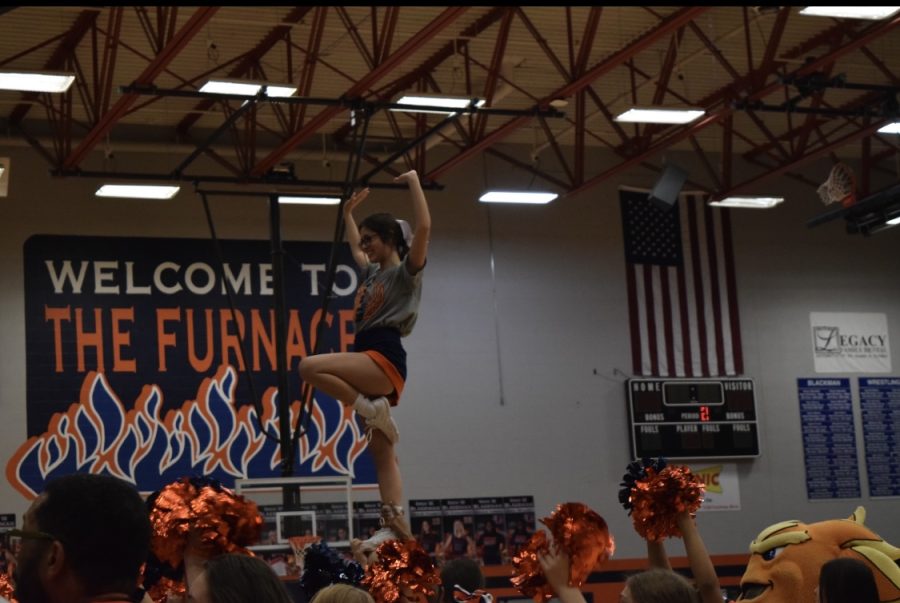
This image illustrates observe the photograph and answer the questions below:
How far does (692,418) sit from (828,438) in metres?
2.30

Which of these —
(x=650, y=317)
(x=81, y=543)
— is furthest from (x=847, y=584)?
(x=650, y=317)

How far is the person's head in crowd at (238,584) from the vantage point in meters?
2.86

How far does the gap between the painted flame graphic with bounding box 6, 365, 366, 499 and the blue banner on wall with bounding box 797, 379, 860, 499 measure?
21.3 ft

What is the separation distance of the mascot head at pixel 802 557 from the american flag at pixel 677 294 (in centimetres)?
1303

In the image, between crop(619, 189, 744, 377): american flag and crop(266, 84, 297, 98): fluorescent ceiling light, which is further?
crop(619, 189, 744, 377): american flag

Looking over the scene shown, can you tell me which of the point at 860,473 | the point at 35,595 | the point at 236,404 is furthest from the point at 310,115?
the point at 35,595

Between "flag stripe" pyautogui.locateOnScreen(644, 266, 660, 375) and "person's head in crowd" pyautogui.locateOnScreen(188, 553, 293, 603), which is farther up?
"flag stripe" pyautogui.locateOnScreen(644, 266, 660, 375)

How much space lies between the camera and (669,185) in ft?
52.3

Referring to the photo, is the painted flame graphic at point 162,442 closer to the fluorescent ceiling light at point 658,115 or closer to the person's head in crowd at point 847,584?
the fluorescent ceiling light at point 658,115

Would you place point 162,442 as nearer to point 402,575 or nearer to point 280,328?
point 280,328

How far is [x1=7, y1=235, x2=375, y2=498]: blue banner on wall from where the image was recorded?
1484 cm

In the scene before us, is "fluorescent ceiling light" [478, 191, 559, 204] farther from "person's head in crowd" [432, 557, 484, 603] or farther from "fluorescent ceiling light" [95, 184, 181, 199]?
"person's head in crowd" [432, 557, 484, 603]

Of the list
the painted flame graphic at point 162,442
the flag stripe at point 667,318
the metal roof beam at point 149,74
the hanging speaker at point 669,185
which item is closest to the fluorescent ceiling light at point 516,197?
the hanging speaker at point 669,185

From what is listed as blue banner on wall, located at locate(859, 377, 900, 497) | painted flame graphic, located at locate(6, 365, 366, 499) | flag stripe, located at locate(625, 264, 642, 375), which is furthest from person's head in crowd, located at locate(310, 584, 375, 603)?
blue banner on wall, located at locate(859, 377, 900, 497)
